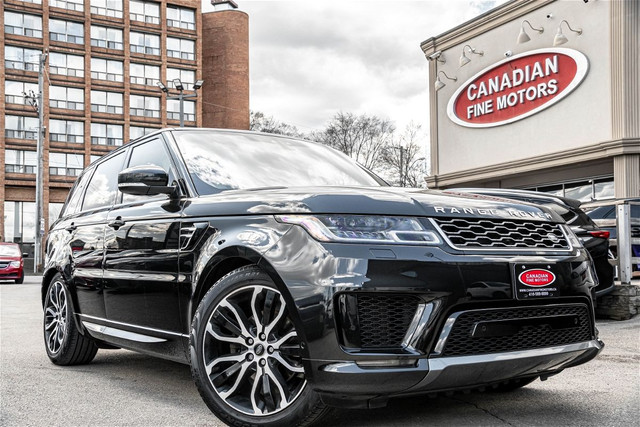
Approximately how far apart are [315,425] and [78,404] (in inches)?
66.8

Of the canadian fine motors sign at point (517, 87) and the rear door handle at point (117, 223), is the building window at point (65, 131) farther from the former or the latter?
the rear door handle at point (117, 223)

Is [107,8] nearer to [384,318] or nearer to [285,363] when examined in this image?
[285,363]

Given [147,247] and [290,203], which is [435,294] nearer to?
[290,203]

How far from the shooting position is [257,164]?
4363 millimetres

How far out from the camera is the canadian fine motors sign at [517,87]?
60.1ft

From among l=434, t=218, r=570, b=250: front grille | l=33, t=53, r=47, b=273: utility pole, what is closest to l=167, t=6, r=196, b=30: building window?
l=33, t=53, r=47, b=273: utility pole

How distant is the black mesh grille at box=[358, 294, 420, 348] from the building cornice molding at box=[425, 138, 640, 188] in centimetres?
1545

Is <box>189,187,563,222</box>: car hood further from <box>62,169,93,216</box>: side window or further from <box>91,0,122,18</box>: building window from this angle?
<box>91,0,122,18</box>: building window

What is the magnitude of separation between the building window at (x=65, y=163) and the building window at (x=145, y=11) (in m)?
11.8

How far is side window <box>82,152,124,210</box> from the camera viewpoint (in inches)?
210

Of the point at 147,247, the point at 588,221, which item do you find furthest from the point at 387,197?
the point at 588,221

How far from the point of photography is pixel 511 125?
20219 millimetres

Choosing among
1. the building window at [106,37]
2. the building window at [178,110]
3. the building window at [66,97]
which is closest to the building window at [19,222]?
the building window at [66,97]

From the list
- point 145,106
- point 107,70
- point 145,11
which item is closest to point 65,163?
point 145,106
